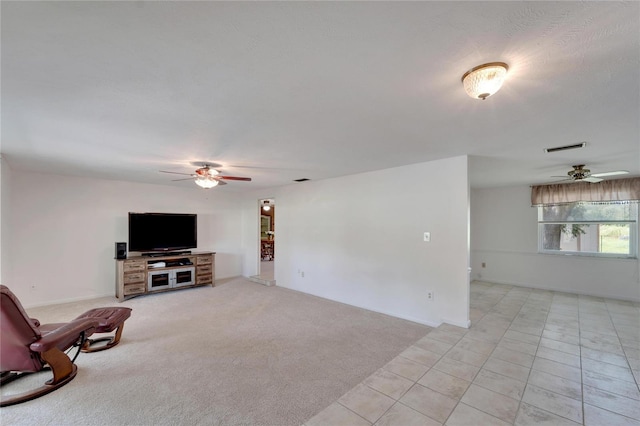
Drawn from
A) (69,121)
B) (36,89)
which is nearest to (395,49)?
(36,89)

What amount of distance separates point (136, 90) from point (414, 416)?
2.89 m

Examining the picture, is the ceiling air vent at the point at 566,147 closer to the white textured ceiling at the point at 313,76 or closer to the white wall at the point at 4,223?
the white textured ceiling at the point at 313,76

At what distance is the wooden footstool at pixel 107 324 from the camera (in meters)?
2.91

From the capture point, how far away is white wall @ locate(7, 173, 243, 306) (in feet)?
14.9

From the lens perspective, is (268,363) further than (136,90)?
Yes

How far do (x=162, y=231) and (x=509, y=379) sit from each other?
20.1ft

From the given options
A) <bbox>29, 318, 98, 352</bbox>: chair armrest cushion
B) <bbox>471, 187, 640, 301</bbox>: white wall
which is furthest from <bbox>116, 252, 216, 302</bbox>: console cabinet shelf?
<bbox>471, 187, 640, 301</bbox>: white wall

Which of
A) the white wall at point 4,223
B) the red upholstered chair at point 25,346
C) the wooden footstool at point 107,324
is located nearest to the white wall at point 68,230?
the white wall at point 4,223

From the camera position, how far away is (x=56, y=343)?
2.24 metres

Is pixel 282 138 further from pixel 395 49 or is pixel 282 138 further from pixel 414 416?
pixel 414 416

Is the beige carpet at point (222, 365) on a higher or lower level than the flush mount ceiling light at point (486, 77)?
lower

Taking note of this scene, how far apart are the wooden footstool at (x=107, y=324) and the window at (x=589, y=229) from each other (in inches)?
294

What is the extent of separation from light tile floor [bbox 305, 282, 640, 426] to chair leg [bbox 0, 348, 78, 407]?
7.46 feet

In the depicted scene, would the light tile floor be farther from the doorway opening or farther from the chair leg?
the doorway opening
